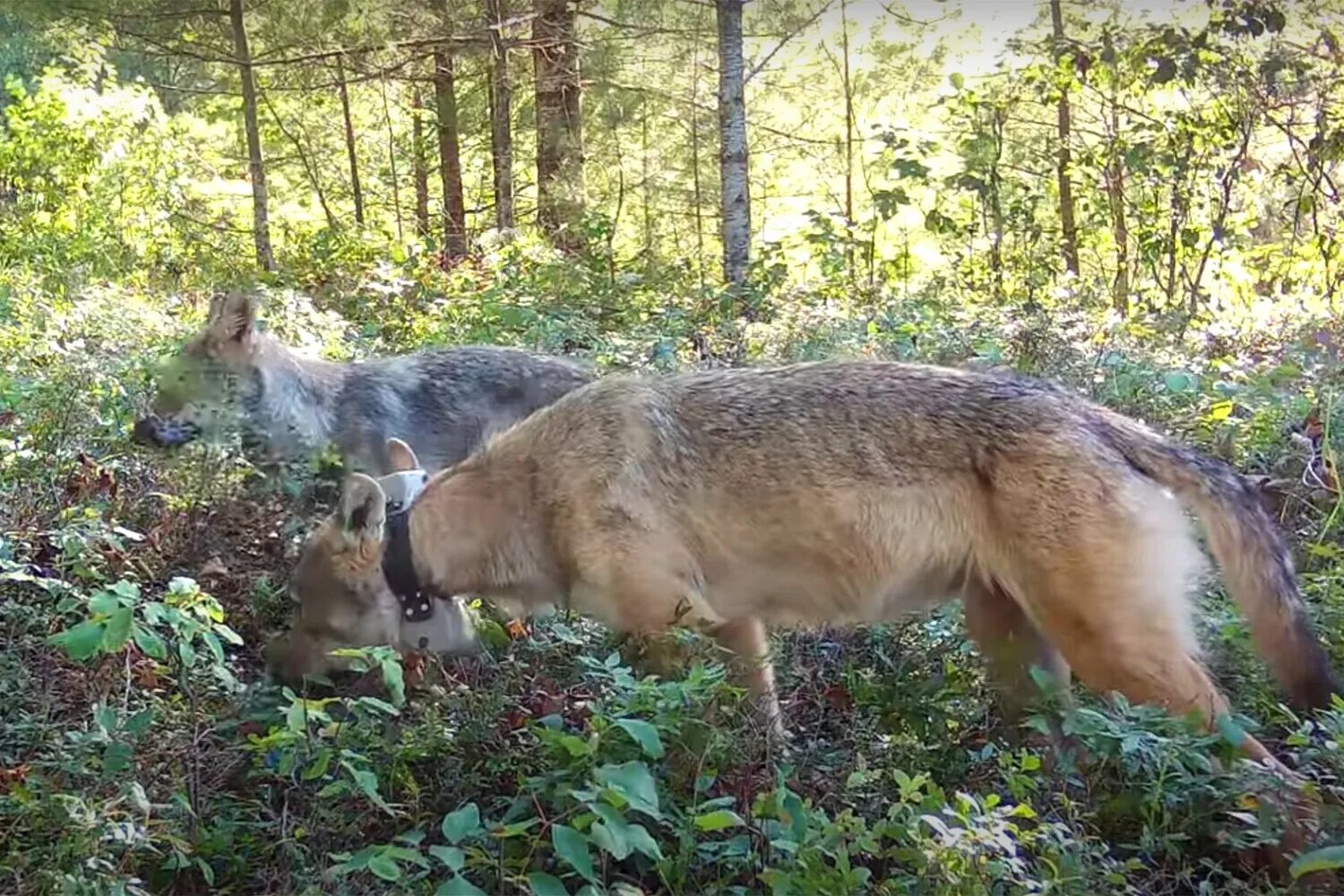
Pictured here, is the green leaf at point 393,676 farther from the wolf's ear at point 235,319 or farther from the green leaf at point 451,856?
the wolf's ear at point 235,319

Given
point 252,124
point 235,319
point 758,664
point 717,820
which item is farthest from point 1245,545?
point 252,124

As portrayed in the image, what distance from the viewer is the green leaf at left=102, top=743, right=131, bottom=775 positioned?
3.99 metres

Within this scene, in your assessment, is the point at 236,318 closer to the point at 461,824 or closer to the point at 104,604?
the point at 104,604

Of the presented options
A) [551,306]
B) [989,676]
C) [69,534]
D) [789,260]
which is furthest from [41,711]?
[789,260]

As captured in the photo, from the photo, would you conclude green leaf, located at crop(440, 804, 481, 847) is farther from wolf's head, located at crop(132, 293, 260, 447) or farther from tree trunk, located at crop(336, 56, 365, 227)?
tree trunk, located at crop(336, 56, 365, 227)

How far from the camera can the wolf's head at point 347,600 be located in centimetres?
516

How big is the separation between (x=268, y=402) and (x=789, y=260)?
10.1 m

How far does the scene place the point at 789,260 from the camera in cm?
1705

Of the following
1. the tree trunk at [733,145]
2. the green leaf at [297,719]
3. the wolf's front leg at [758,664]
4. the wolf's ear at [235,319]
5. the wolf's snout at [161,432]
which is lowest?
the wolf's front leg at [758,664]

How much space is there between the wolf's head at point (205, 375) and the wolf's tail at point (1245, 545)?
5043 mm

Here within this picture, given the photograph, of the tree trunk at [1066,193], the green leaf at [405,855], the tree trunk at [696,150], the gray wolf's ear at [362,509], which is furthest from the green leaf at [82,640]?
the tree trunk at [696,150]

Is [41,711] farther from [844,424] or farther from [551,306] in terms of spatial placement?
[551,306]

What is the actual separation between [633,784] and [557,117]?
16378mm

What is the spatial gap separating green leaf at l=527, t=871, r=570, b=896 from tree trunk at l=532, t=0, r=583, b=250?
15579 mm
